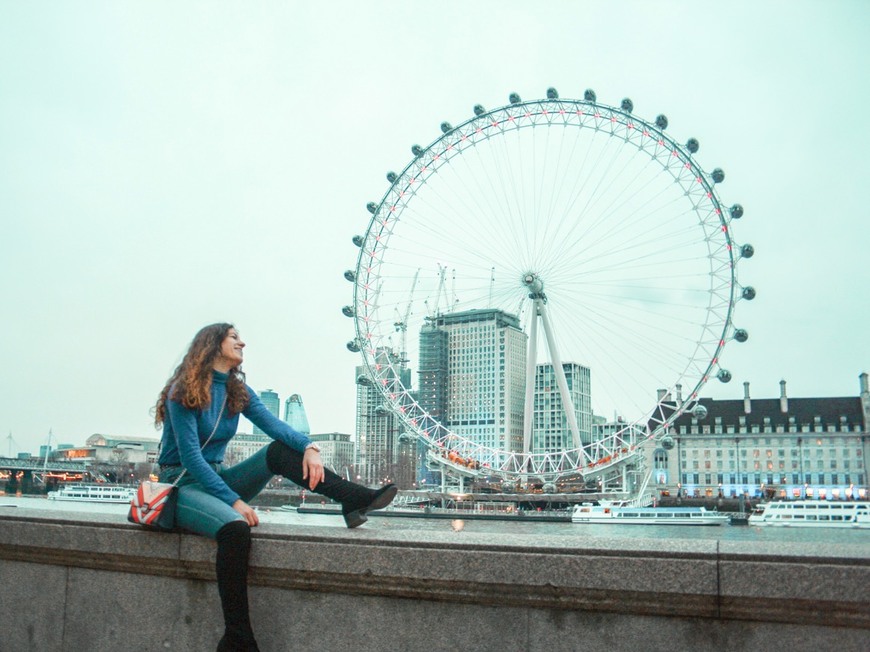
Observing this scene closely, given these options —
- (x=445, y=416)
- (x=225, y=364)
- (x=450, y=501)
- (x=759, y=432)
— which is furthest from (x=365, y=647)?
(x=445, y=416)

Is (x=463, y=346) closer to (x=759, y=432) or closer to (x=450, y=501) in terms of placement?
(x=759, y=432)

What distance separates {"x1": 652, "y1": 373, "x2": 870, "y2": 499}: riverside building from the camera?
103812 millimetres

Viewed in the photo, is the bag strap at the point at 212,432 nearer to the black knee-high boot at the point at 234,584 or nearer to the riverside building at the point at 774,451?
the black knee-high boot at the point at 234,584

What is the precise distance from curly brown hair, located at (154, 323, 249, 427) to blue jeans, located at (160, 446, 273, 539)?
0.35 meters

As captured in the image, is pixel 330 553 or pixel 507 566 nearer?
pixel 507 566

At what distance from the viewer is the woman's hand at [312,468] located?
4.84 meters

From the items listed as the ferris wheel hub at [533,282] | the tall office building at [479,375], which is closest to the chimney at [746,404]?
the tall office building at [479,375]

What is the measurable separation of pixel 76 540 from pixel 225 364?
1314 millimetres

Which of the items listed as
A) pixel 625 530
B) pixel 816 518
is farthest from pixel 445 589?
pixel 816 518

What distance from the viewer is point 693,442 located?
11075 centimetres

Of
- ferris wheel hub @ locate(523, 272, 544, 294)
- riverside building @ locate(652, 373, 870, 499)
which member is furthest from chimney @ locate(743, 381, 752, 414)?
ferris wheel hub @ locate(523, 272, 544, 294)

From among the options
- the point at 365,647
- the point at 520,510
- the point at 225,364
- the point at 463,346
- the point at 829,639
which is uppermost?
the point at 463,346

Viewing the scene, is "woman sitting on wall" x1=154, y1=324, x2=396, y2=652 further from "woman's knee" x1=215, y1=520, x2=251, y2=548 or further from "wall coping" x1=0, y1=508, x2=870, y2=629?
"wall coping" x1=0, y1=508, x2=870, y2=629

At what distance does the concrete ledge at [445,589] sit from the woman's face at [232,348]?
3.42ft
